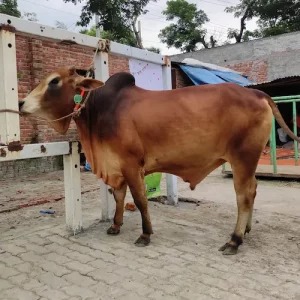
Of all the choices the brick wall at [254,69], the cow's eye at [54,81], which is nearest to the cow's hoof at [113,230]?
the cow's eye at [54,81]

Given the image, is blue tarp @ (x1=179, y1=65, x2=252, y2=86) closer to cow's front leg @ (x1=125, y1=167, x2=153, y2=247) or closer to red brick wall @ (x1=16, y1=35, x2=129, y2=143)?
red brick wall @ (x1=16, y1=35, x2=129, y2=143)

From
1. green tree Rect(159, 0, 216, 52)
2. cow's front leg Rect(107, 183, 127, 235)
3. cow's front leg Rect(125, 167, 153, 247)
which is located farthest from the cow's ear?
green tree Rect(159, 0, 216, 52)

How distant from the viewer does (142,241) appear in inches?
150

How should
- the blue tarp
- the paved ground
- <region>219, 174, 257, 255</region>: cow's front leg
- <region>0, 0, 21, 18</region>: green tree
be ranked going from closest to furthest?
1. the paved ground
2. <region>219, 174, 257, 255</region>: cow's front leg
3. the blue tarp
4. <region>0, 0, 21, 18</region>: green tree

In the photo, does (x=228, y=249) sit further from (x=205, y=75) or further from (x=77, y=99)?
(x=205, y=75)

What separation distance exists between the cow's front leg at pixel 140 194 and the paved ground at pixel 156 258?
0.33 ft

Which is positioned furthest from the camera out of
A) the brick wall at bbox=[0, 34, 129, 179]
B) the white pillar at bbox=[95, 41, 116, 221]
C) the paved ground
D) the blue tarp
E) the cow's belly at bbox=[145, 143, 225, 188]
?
the blue tarp

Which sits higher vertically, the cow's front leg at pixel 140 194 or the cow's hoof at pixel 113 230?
the cow's front leg at pixel 140 194

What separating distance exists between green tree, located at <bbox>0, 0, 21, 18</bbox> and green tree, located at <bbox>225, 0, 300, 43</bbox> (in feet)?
61.3

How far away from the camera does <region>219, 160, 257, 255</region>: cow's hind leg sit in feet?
11.9

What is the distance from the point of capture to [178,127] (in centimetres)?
371

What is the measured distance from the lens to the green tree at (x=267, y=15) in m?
29.0

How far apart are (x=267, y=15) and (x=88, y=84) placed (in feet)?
96.6

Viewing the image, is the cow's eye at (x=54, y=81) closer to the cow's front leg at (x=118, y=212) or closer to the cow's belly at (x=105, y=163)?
the cow's belly at (x=105, y=163)
